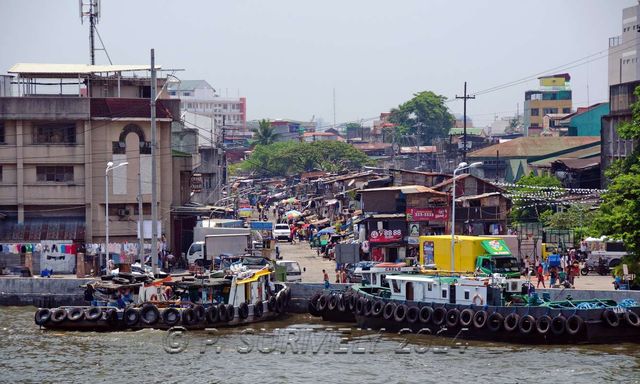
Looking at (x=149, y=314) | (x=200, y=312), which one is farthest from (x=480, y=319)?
(x=149, y=314)

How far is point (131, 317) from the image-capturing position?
4056 cm

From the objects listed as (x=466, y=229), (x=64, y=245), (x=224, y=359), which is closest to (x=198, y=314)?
(x=224, y=359)

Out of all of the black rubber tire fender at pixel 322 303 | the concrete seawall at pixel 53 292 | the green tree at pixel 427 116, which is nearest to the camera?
the black rubber tire fender at pixel 322 303

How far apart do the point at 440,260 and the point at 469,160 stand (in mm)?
50749

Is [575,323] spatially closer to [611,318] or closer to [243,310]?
→ [611,318]

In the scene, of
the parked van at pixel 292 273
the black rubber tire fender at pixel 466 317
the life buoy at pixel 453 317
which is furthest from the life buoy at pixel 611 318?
the parked van at pixel 292 273

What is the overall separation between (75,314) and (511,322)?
15.1 m

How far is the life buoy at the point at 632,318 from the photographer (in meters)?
37.8

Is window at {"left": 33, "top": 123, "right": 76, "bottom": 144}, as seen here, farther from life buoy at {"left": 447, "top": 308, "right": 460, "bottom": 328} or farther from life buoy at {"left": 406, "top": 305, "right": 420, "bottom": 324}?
life buoy at {"left": 447, "top": 308, "right": 460, "bottom": 328}

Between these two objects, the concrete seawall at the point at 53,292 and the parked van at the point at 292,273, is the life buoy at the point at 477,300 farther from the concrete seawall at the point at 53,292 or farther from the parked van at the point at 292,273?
the parked van at the point at 292,273

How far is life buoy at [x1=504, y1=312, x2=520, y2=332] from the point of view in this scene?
38.1 meters

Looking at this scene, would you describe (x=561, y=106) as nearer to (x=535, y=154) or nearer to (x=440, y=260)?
(x=535, y=154)

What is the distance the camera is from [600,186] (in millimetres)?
72750

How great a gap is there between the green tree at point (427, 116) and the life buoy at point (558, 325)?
115752mm
